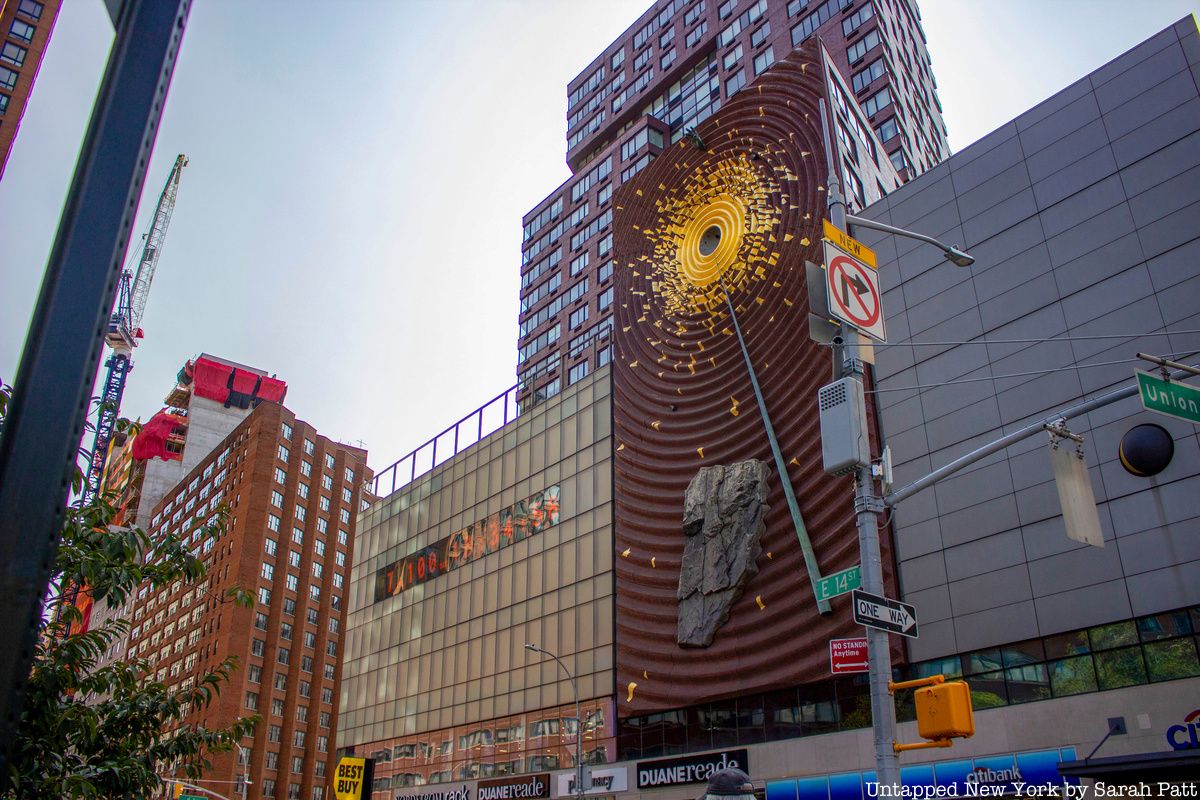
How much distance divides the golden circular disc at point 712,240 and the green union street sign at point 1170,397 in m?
34.6

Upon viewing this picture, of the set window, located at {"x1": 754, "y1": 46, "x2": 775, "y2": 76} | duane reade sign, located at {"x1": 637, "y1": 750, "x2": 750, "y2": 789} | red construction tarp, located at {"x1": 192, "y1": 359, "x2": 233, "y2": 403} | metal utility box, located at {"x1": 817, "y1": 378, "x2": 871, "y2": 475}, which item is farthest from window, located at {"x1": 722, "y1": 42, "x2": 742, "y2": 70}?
red construction tarp, located at {"x1": 192, "y1": 359, "x2": 233, "y2": 403}

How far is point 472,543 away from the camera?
6262 cm

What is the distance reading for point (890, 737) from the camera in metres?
13.1

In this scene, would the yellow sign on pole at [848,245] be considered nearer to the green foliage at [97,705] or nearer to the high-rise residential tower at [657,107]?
the green foliage at [97,705]

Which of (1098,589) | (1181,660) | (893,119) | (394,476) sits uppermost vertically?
(893,119)

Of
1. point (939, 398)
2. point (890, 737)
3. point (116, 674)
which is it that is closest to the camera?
point (116, 674)

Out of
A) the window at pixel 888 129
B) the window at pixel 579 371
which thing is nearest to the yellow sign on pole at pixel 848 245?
the window at pixel 888 129

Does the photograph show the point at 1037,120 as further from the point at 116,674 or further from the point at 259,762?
the point at 259,762

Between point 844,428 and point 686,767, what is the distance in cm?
3114

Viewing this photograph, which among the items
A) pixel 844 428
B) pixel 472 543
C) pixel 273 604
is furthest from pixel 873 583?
pixel 273 604

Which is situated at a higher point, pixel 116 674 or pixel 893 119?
pixel 893 119

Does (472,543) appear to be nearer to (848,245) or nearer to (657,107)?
(848,245)

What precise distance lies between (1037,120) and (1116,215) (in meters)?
5.94

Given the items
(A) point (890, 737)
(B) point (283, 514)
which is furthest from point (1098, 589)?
(B) point (283, 514)
